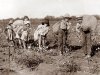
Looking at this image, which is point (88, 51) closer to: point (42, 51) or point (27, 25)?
point (42, 51)

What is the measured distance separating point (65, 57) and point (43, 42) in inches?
69.1

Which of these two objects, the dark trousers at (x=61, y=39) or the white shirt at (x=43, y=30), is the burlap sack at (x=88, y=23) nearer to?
the dark trousers at (x=61, y=39)

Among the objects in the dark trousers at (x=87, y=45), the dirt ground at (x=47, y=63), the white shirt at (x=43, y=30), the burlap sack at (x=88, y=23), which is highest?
the burlap sack at (x=88, y=23)

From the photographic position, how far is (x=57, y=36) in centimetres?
1953

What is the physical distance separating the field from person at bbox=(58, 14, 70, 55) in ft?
0.99

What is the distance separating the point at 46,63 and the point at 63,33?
6.99ft

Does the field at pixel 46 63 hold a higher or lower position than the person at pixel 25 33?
lower

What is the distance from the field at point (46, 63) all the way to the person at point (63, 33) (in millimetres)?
302

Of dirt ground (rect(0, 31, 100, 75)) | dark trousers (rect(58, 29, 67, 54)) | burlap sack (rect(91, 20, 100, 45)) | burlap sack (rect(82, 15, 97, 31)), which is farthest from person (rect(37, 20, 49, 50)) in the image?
burlap sack (rect(91, 20, 100, 45))

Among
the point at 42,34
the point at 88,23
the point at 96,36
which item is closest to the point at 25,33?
the point at 42,34

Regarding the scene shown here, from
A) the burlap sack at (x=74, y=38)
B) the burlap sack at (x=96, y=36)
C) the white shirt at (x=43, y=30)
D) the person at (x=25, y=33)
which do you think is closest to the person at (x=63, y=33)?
the white shirt at (x=43, y=30)

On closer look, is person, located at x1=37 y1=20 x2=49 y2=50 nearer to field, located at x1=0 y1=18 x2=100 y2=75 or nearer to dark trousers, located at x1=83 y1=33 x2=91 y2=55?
field, located at x1=0 y1=18 x2=100 y2=75

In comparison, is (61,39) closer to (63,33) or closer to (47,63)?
(63,33)

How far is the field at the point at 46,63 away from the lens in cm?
1568
